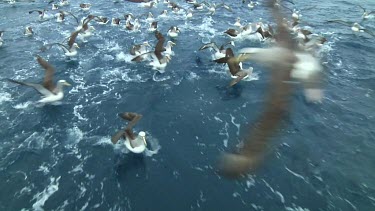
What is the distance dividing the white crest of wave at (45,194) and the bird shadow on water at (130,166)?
2.61 m

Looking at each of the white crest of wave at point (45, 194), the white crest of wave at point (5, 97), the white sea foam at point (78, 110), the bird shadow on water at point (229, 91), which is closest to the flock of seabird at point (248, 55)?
the bird shadow on water at point (229, 91)

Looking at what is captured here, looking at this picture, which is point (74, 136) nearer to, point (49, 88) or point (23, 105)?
point (49, 88)

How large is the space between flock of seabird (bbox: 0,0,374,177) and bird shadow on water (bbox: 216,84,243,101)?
39cm

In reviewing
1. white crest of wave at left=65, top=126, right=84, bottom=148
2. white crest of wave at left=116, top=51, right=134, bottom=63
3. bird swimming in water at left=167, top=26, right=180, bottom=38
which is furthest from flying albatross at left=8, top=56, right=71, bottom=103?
bird swimming in water at left=167, top=26, right=180, bottom=38

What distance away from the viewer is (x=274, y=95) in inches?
363

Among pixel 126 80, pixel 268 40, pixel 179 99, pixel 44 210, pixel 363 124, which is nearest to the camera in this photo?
pixel 44 210

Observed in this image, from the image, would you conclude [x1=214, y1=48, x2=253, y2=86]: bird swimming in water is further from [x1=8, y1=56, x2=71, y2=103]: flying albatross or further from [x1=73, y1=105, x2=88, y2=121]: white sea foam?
[x1=8, y1=56, x2=71, y2=103]: flying albatross

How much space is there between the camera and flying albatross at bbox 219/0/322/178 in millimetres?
8602

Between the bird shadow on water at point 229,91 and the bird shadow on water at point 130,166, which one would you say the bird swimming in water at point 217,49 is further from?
the bird shadow on water at point 130,166

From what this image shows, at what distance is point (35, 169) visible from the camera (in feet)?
→ 53.8

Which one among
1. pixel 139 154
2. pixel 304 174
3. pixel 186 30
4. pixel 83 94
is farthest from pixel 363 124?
pixel 186 30

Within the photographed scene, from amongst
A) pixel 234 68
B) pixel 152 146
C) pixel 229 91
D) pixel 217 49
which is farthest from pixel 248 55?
pixel 217 49

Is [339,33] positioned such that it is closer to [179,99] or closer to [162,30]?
[162,30]

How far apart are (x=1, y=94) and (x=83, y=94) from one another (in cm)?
497
